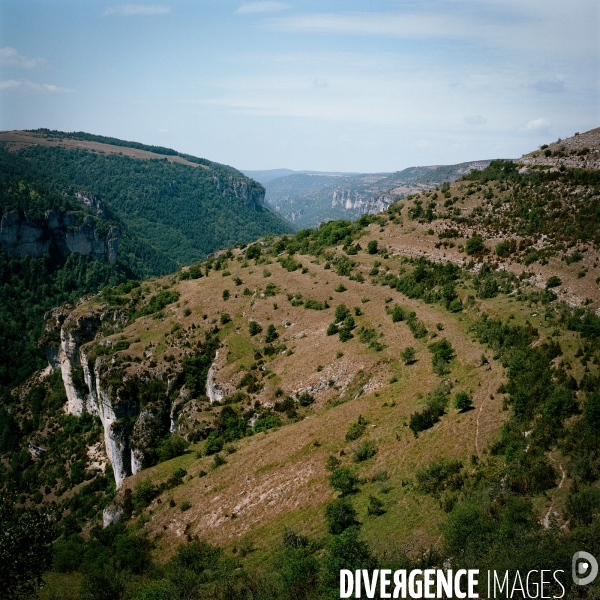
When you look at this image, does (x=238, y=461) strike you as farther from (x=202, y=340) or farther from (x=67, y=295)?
(x=67, y=295)

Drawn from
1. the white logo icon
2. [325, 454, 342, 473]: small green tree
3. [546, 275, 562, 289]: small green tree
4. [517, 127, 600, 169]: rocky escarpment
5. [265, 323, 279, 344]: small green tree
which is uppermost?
[517, 127, 600, 169]: rocky escarpment

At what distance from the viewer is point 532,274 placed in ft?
150

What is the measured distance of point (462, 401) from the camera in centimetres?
3039

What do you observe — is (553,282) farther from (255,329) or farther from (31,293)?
(31,293)

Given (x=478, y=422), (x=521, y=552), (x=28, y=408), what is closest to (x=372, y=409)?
(x=478, y=422)

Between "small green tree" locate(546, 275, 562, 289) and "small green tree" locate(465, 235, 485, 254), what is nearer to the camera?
"small green tree" locate(546, 275, 562, 289)

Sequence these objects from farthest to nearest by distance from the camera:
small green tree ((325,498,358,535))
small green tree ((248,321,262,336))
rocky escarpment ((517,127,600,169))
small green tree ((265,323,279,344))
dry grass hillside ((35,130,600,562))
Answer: rocky escarpment ((517,127,600,169))
small green tree ((248,321,262,336))
small green tree ((265,323,279,344))
dry grass hillside ((35,130,600,562))
small green tree ((325,498,358,535))

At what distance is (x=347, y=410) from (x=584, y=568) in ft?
73.5

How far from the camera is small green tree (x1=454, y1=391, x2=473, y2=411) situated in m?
30.4

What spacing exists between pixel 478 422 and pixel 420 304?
22493 millimetres

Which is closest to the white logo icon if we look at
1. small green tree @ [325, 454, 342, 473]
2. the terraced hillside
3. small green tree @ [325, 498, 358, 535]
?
the terraced hillside

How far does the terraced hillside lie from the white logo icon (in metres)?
0.39

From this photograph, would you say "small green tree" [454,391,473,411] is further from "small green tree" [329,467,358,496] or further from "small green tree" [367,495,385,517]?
"small green tree" [367,495,385,517]

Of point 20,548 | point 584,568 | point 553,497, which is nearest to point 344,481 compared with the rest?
point 553,497
